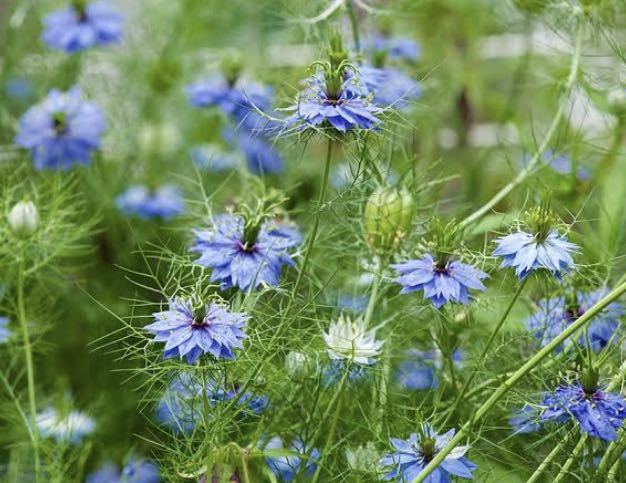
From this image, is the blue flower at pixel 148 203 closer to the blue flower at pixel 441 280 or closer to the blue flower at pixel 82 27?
the blue flower at pixel 82 27

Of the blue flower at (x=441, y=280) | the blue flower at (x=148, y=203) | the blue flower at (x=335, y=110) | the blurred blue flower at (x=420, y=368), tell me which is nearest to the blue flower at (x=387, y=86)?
the blue flower at (x=335, y=110)

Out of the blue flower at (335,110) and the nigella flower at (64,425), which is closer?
the blue flower at (335,110)

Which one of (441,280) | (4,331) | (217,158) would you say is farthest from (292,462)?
(217,158)

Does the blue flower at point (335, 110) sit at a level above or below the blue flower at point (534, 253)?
above

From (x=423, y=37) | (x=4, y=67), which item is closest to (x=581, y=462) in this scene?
(x=4, y=67)

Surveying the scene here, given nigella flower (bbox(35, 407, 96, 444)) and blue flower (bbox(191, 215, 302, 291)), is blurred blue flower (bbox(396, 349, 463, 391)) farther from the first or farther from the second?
nigella flower (bbox(35, 407, 96, 444))

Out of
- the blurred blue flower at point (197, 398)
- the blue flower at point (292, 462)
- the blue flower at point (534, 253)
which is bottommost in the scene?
the blue flower at point (292, 462)

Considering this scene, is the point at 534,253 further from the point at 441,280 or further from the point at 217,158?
the point at 217,158

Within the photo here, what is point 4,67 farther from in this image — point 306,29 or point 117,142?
point 306,29

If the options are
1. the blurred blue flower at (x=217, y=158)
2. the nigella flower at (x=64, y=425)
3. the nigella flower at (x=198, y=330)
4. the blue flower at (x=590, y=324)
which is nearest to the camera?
the nigella flower at (x=198, y=330)
